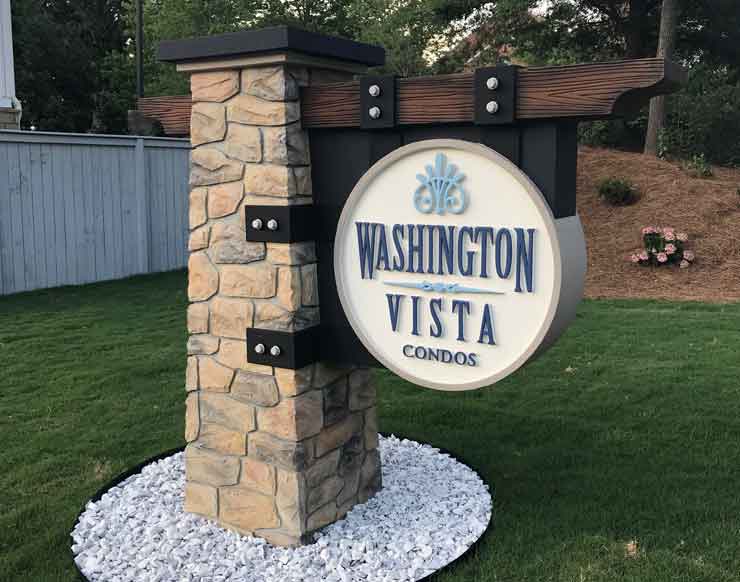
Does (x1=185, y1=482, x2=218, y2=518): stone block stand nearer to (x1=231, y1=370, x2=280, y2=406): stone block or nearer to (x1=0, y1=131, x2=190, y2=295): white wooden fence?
(x1=231, y1=370, x2=280, y2=406): stone block

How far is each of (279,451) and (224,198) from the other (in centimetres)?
118

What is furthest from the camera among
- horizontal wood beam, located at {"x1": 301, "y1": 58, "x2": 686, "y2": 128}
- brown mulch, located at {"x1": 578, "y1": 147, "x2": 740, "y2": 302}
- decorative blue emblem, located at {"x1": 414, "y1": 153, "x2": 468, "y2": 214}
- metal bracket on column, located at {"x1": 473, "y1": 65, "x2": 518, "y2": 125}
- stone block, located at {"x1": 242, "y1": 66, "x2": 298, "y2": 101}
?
brown mulch, located at {"x1": 578, "y1": 147, "x2": 740, "y2": 302}

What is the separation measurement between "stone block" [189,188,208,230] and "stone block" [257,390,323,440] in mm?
929

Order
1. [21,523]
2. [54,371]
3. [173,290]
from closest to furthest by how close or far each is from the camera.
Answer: [21,523] < [54,371] < [173,290]

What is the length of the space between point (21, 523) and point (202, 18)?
16760mm

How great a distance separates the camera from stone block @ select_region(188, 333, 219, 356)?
12.2 feet

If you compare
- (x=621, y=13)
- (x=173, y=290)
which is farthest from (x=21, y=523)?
(x=621, y=13)

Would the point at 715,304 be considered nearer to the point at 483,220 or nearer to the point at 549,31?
the point at 483,220

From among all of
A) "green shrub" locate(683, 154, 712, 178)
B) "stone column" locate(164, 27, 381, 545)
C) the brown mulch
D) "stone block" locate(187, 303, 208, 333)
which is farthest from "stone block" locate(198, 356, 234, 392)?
"green shrub" locate(683, 154, 712, 178)

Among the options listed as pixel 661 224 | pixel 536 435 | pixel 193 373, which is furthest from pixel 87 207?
pixel 661 224

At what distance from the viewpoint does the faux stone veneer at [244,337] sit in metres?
3.41

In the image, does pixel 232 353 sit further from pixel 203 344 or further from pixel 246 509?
pixel 246 509

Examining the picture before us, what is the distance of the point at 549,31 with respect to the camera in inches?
595

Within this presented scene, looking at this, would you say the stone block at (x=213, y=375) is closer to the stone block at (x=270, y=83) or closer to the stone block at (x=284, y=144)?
the stone block at (x=284, y=144)
